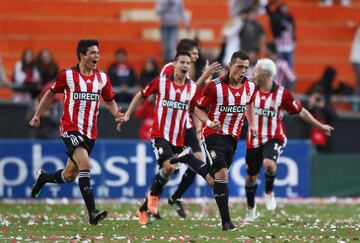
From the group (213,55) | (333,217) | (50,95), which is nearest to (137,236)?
(50,95)

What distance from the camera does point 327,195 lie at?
22.4 meters

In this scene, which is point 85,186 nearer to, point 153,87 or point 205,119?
point 205,119

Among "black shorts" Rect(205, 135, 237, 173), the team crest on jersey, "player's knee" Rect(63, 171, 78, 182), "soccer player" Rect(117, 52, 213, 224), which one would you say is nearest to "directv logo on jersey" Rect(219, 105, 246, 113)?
"black shorts" Rect(205, 135, 237, 173)

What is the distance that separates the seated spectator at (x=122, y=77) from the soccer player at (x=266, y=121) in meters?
7.31

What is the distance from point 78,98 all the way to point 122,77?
9266 millimetres

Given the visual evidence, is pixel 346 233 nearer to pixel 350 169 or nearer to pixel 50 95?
pixel 50 95

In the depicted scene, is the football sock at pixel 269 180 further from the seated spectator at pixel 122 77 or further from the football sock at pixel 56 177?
the seated spectator at pixel 122 77

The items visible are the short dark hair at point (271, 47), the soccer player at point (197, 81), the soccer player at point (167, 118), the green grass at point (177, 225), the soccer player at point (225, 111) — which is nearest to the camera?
the green grass at point (177, 225)

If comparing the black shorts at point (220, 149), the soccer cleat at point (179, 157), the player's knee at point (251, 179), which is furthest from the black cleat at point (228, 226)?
the player's knee at point (251, 179)

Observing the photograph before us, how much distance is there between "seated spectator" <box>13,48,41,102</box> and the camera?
23.0 meters

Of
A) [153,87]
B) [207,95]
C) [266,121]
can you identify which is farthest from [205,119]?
[266,121]

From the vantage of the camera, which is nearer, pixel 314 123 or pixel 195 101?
pixel 195 101

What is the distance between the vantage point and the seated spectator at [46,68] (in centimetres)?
2298

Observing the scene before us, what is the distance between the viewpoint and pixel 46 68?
907 inches
